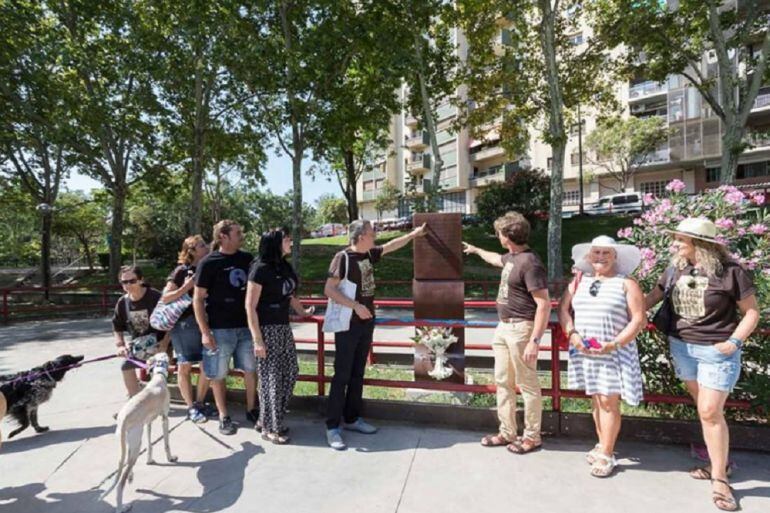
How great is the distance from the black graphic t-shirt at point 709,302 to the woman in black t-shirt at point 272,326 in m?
2.98

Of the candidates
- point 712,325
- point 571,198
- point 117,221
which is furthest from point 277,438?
point 571,198

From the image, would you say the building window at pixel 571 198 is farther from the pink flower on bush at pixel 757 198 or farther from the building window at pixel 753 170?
the pink flower on bush at pixel 757 198

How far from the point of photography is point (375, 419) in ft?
14.3

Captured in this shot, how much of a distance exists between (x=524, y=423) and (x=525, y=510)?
1048 mm

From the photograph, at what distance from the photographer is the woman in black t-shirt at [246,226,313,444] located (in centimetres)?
376

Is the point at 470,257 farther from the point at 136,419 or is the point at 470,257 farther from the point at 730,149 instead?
the point at 136,419

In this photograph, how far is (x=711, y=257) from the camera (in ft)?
9.78

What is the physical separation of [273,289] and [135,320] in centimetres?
155

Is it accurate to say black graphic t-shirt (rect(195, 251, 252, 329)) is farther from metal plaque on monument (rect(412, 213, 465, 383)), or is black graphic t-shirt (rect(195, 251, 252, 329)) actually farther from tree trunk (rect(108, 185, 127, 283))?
tree trunk (rect(108, 185, 127, 283))

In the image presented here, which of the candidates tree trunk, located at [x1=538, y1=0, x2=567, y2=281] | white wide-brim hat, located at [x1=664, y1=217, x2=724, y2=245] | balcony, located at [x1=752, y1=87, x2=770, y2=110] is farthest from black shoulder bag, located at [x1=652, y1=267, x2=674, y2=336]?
balcony, located at [x1=752, y1=87, x2=770, y2=110]

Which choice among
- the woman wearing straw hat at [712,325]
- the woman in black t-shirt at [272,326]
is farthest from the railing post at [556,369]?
the woman in black t-shirt at [272,326]

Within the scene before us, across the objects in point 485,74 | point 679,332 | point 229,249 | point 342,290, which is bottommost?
point 679,332

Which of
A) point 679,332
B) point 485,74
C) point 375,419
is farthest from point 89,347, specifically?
point 485,74

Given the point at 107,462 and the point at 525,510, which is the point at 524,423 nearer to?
the point at 525,510
